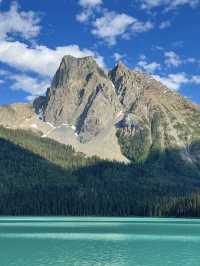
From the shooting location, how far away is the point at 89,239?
126 metres

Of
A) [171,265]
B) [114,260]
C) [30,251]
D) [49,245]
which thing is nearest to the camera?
[171,265]

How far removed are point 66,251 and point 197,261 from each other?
24.3 m

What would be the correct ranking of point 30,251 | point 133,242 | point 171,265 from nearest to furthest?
point 171,265
point 30,251
point 133,242

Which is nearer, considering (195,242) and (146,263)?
(146,263)

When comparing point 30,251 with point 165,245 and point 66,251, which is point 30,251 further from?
point 165,245

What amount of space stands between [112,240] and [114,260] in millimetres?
36894

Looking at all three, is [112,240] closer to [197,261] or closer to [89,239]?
[89,239]

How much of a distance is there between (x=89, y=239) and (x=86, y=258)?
120ft

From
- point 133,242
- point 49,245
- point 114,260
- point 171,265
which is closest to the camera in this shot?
point 171,265

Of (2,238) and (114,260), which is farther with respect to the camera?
(2,238)

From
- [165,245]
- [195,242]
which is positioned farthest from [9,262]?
[195,242]

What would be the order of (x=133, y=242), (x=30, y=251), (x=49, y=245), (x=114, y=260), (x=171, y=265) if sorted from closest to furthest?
(x=171, y=265) < (x=114, y=260) < (x=30, y=251) < (x=49, y=245) < (x=133, y=242)

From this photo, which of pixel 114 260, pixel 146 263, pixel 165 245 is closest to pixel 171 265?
pixel 146 263

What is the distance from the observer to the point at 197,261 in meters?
86.2
